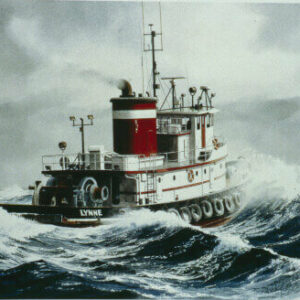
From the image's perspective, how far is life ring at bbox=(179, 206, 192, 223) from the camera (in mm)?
6910

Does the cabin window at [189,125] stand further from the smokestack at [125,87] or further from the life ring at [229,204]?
the smokestack at [125,87]

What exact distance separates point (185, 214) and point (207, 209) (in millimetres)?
450

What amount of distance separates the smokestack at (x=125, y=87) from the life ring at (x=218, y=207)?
188cm

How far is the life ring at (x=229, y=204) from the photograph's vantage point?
7.61m

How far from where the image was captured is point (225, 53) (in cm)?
669

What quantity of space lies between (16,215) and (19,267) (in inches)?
27.8

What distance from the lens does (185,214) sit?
6.96 metres

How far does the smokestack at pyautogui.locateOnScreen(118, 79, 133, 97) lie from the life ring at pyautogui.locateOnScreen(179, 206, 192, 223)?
1.53 metres

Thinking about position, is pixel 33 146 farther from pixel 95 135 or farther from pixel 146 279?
pixel 146 279

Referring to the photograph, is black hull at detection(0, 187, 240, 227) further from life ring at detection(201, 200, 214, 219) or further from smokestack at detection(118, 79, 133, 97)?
smokestack at detection(118, 79, 133, 97)

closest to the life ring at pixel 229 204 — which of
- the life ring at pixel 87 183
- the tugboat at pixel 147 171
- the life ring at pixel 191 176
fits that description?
the tugboat at pixel 147 171

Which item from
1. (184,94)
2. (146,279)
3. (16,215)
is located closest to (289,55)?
(184,94)

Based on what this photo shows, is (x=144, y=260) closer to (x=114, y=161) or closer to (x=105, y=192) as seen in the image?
(x=105, y=192)

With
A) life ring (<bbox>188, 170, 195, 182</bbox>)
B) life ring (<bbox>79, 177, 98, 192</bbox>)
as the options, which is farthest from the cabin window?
life ring (<bbox>79, 177, 98, 192</bbox>)
